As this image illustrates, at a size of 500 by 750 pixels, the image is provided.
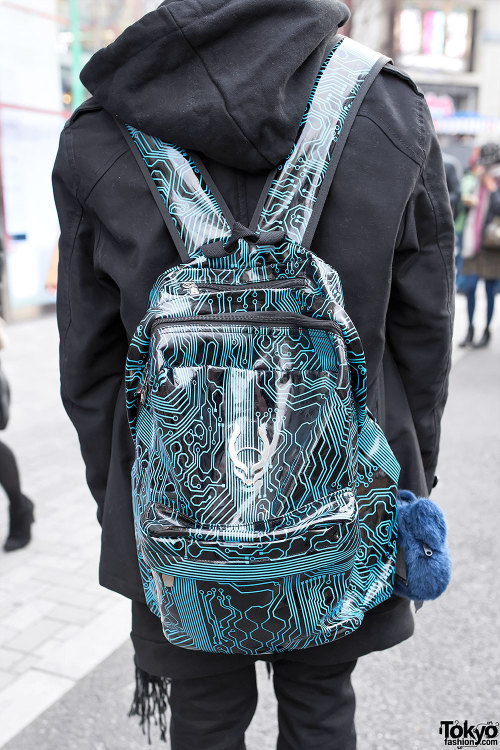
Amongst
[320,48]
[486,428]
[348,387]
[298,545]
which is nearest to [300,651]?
[298,545]

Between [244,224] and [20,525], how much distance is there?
2705 millimetres

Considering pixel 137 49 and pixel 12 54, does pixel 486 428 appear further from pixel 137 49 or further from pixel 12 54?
pixel 12 54

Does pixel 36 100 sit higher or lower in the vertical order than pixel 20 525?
higher

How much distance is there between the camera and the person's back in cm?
145

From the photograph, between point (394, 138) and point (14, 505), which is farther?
point (14, 505)

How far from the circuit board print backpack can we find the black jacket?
0.07m

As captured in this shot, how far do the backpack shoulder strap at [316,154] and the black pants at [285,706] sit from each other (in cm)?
92

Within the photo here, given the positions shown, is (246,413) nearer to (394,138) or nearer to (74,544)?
(394,138)

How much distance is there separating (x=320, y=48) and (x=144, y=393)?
76 centimetres

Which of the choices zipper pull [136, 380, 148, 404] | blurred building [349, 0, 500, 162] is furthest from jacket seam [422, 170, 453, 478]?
blurred building [349, 0, 500, 162]

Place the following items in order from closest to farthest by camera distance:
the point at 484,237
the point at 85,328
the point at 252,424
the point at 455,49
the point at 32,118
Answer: the point at 252,424, the point at 85,328, the point at 484,237, the point at 32,118, the point at 455,49

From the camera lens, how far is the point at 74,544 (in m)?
3.81

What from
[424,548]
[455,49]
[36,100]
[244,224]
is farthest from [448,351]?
[455,49]

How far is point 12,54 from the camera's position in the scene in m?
8.40
